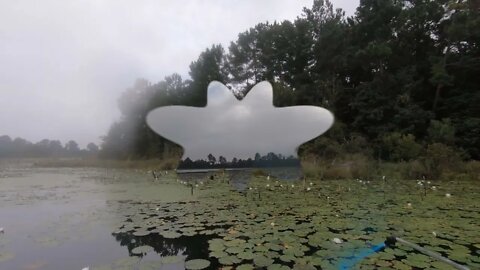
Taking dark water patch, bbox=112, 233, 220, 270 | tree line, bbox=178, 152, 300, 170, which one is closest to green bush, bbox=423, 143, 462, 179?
tree line, bbox=178, 152, 300, 170

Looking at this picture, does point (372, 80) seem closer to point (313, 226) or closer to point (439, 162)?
point (439, 162)

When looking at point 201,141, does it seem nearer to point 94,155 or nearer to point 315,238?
point 315,238

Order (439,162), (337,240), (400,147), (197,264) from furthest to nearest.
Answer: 1. (400,147)
2. (439,162)
3. (337,240)
4. (197,264)

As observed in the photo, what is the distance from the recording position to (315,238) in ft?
15.5

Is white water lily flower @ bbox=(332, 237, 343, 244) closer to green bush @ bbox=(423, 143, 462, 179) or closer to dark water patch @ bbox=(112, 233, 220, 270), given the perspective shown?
dark water patch @ bbox=(112, 233, 220, 270)

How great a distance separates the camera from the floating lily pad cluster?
3959 millimetres

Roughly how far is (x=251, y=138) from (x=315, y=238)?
833cm

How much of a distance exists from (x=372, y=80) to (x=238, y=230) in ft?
70.1

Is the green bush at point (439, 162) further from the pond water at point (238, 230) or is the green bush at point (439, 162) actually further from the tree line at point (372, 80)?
the pond water at point (238, 230)

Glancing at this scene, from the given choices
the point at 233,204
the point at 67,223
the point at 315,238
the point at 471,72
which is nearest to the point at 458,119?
the point at 471,72

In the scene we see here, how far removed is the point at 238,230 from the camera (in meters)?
5.21

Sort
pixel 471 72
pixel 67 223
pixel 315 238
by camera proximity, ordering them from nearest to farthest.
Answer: pixel 315 238, pixel 67 223, pixel 471 72

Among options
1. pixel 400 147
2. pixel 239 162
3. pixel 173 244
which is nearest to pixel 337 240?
pixel 173 244

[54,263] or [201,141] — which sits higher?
[201,141]
